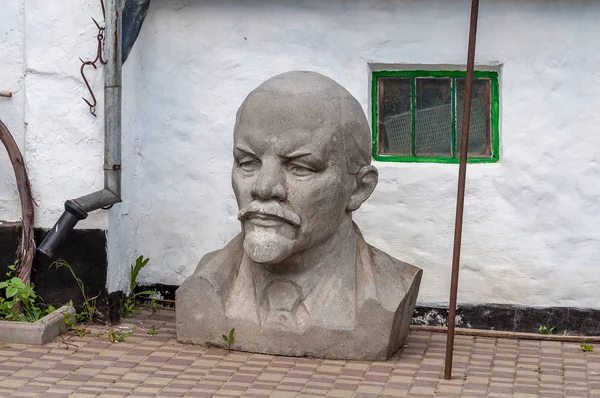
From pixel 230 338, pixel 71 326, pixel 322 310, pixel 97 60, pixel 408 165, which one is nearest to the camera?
pixel 322 310

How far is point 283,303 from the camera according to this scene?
8.62 m

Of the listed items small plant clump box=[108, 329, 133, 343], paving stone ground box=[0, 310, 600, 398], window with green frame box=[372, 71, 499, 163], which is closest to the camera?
paving stone ground box=[0, 310, 600, 398]

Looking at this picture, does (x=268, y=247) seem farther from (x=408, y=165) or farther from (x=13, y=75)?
(x=13, y=75)

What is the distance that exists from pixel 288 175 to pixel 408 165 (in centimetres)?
146

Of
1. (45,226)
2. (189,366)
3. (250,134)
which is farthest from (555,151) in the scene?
(45,226)

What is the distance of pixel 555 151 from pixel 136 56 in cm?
308

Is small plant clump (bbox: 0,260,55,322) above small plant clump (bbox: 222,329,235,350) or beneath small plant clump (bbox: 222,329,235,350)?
above

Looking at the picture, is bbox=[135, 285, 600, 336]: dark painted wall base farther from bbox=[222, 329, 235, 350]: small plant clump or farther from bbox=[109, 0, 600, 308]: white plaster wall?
bbox=[222, 329, 235, 350]: small plant clump

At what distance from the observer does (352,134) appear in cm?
855

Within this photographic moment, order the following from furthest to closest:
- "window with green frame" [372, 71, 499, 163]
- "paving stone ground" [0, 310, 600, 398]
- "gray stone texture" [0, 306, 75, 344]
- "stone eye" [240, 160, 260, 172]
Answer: "window with green frame" [372, 71, 499, 163], "gray stone texture" [0, 306, 75, 344], "stone eye" [240, 160, 260, 172], "paving stone ground" [0, 310, 600, 398]

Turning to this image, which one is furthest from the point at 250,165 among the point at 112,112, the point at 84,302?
the point at 84,302

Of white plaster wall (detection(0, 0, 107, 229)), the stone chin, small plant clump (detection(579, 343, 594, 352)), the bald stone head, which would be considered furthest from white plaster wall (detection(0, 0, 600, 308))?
the stone chin

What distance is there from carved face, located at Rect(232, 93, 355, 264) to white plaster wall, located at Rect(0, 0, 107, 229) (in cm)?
138

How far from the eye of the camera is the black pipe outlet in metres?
9.03
